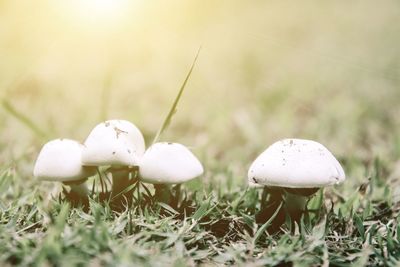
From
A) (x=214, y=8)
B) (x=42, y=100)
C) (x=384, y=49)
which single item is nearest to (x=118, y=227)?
(x=42, y=100)

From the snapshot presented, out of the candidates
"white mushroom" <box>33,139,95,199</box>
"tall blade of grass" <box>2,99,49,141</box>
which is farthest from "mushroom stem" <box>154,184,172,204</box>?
"tall blade of grass" <box>2,99,49,141</box>

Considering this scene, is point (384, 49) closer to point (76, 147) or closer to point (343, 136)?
point (343, 136)

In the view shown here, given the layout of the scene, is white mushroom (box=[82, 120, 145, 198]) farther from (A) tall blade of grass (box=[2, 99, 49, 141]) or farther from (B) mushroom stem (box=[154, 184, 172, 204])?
(A) tall blade of grass (box=[2, 99, 49, 141])

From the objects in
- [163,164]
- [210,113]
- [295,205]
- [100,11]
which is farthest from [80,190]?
[210,113]

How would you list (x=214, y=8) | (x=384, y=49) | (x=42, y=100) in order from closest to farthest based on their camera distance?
1. (x=42, y=100)
2. (x=384, y=49)
3. (x=214, y=8)

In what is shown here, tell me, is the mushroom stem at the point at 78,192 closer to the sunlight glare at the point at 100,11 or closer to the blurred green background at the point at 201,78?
the blurred green background at the point at 201,78

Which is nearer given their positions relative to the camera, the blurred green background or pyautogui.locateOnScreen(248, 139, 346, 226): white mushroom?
pyautogui.locateOnScreen(248, 139, 346, 226): white mushroom

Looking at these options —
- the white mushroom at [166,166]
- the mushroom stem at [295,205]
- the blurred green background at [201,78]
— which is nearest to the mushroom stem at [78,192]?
the white mushroom at [166,166]

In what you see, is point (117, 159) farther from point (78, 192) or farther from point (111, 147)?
point (78, 192)
